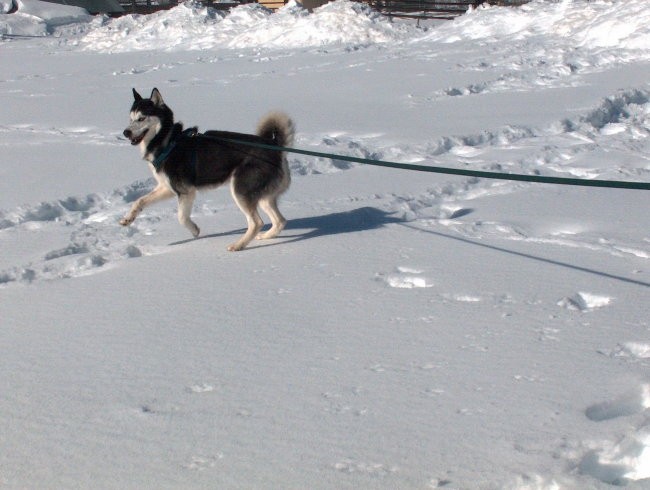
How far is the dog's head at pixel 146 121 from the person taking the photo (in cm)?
548

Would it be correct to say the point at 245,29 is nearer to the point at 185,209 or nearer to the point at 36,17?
the point at 36,17

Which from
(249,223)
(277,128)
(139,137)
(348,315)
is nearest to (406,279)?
(348,315)

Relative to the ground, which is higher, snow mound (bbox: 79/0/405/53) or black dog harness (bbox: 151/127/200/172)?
snow mound (bbox: 79/0/405/53)

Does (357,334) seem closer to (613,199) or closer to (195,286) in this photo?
(195,286)

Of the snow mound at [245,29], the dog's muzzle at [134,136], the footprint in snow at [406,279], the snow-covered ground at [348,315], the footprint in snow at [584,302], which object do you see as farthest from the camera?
the snow mound at [245,29]

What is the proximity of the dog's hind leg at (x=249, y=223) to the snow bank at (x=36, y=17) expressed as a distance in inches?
925

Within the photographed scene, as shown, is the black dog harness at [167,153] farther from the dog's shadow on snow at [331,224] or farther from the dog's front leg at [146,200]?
the dog's shadow on snow at [331,224]

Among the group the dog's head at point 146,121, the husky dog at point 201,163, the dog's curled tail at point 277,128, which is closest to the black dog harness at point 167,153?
the husky dog at point 201,163

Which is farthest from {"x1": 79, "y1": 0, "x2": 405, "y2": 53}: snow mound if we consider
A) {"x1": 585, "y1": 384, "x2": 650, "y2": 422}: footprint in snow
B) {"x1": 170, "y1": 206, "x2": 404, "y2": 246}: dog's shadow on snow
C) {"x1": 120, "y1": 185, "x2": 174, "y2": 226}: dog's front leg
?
{"x1": 585, "y1": 384, "x2": 650, "y2": 422}: footprint in snow

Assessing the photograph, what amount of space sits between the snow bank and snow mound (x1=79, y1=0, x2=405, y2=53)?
2.91 meters

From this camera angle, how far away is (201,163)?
550cm

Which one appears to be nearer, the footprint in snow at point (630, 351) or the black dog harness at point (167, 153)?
the footprint in snow at point (630, 351)

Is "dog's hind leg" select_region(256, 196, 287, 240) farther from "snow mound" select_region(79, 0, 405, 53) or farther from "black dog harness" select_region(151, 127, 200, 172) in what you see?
"snow mound" select_region(79, 0, 405, 53)

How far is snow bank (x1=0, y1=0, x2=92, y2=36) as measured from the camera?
26.7 m
